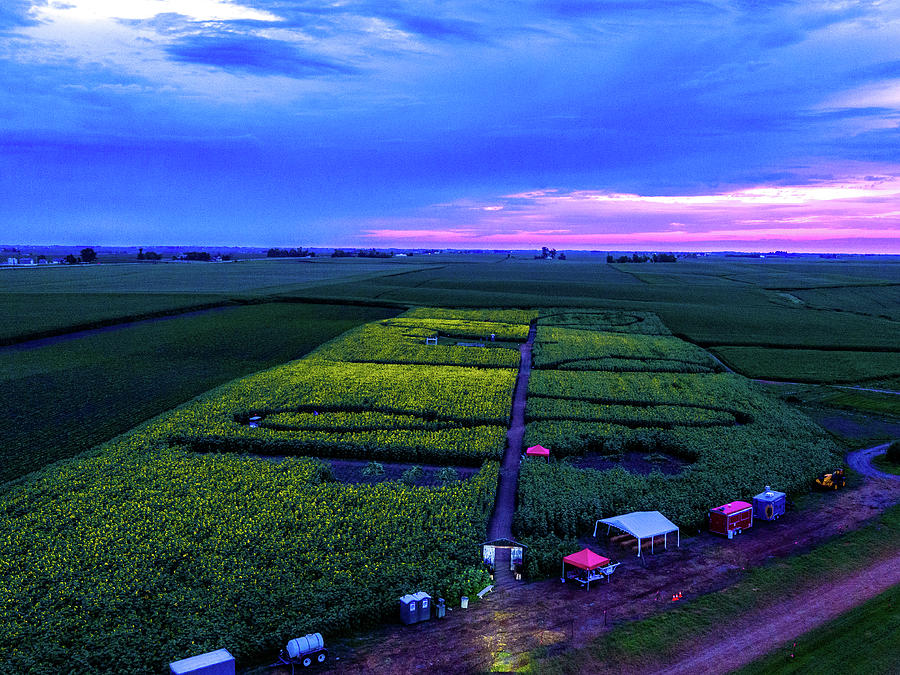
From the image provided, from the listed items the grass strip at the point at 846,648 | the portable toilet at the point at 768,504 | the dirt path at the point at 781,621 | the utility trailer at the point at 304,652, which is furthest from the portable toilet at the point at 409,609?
the portable toilet at the point at 768,504

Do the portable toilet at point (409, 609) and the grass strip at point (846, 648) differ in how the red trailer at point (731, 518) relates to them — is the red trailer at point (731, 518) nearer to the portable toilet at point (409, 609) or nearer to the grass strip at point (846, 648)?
the grass strip at point (846, 648)

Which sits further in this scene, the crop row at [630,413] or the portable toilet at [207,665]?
the crop row at [630,413]

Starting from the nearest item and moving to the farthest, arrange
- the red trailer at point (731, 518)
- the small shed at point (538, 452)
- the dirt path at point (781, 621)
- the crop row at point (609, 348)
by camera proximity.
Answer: the dirt path at point (781, 621) < the red trailer at point (731, 518) < the small shed at point (538, 452) < the crop row at point (609, 348)

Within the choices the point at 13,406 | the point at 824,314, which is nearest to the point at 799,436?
the point at 13,406

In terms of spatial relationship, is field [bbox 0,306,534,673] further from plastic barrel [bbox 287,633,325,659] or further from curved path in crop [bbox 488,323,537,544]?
plastic barrel [bbox 287,633,325,659]

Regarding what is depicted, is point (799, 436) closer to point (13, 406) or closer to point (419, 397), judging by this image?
point (419, 397)

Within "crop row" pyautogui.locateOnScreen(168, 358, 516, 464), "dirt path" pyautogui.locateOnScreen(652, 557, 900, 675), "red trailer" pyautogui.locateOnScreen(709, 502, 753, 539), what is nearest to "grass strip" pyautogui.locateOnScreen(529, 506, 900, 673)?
"dirt path" pyautogui.locateOnScreen(652, 557, 900, 675)
